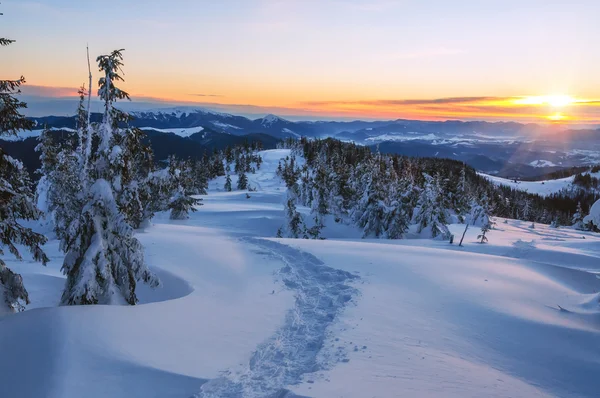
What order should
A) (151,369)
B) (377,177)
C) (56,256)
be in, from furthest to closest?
(377,177), (56,256), (151,369)

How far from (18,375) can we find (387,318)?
900 cm

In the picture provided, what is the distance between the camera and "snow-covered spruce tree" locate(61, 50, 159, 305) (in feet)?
33.3

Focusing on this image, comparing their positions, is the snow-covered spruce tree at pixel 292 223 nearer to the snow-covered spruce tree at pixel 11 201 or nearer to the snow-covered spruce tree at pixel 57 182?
the snow-covered spruce tree at pixel 57 182

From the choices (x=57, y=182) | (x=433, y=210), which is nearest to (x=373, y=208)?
(x=433, y=210)

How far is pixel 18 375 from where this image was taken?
682cm

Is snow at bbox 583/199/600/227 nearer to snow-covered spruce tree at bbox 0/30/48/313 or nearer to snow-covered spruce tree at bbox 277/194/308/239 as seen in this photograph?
snow-covered spruce tree at bbox 277/194/308/239

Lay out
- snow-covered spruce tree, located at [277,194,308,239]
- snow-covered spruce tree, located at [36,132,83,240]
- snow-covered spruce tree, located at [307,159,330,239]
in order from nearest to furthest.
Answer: snow-covered spruce tree, located at [36,132,83,240] → snow-covered spruce tree, located at [277,194,308,239] → snow-covered spruce tree, located at [307,159,330,239]

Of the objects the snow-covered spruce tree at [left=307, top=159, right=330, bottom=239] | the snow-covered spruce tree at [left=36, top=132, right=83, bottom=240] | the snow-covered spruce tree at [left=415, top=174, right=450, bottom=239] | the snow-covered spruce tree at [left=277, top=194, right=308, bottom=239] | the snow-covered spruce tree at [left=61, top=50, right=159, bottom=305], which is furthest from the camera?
the snow-covered spruce tree at [left=307, top=159, right=330, bottom=239]

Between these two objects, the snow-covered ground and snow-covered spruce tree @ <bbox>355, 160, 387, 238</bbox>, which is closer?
the snow-covered ground

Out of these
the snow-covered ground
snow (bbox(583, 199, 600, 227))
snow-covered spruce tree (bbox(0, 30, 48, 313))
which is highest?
snow-covered spruce tree (bbox(0, 30, 48, 313))

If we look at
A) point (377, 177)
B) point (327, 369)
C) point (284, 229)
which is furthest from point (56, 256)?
point (377, 177)

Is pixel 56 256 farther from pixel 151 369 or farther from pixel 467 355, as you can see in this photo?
pixel 467 355

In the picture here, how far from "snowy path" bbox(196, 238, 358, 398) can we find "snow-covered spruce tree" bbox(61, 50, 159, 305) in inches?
202

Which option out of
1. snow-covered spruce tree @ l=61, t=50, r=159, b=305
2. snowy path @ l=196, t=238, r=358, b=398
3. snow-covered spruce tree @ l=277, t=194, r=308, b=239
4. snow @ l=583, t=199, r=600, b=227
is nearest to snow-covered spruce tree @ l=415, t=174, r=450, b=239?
snow-covered spruce tree @ l=277, t=194, r=308, b=239
